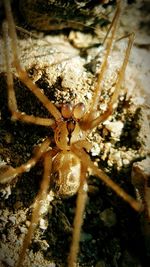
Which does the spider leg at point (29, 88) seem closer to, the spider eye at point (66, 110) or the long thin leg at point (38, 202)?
the spider eye at point (66, 110)

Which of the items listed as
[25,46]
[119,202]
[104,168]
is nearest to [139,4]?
[25,46]

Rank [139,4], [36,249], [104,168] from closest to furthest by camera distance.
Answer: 1. [36,249]
2. [104,168]
3. [139,4]

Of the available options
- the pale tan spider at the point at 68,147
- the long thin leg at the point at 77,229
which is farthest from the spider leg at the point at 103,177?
the long thin leg at the point at 77,229

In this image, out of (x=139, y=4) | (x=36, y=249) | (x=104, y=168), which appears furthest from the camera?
(x=139, y=4)

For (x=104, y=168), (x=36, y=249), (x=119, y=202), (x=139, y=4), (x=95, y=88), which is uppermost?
(x=139, y=4)

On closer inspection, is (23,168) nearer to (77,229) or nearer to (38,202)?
(38,202)

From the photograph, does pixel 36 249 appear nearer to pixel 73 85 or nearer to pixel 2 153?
pixel 2 153

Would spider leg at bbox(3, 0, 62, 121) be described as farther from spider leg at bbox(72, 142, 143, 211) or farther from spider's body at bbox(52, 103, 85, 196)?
spider leg at bbox(72, 142, 143, 211)
